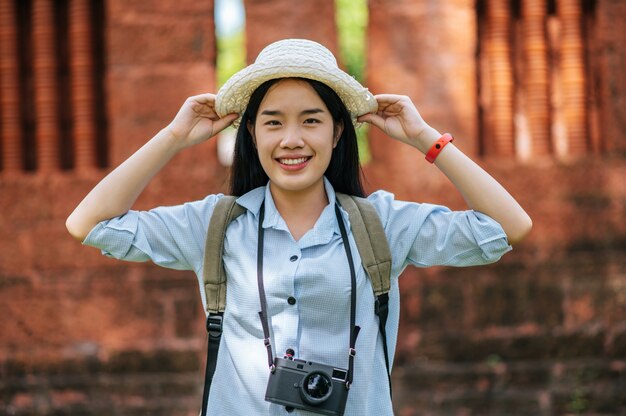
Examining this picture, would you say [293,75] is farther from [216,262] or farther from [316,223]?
[216,262]

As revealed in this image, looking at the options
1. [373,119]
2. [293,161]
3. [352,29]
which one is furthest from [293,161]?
[352,29]

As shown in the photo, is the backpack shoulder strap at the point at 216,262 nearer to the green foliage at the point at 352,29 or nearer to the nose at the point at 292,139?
the nose at the point at 292,139

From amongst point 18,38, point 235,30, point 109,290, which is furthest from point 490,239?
point 235,30

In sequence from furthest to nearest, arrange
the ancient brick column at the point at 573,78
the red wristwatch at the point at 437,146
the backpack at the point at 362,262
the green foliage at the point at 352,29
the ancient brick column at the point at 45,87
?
the green foliage at the point at 352,29 < the ancient brick column at the point at 45,87 < the ancient brick column at the point at 573,78 < the red wristwatch at the point at 437,146 < the backpack at the point at 362,262

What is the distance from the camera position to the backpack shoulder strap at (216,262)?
3.02 m

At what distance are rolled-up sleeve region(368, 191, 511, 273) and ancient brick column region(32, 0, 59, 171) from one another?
395 cm

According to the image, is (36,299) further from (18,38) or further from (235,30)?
(235,30)

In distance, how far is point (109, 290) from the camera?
6395 mm

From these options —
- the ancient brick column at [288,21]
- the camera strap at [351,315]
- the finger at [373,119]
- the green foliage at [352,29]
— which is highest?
the green foliage at [352,29]

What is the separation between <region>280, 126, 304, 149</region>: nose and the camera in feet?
9.98

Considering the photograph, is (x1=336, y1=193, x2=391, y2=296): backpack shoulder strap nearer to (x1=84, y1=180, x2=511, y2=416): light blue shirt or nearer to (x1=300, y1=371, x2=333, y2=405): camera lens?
(x1=84, y1=180, x2=511, y2=416): light blue shirt

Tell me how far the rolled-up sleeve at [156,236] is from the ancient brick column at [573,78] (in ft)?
12.6

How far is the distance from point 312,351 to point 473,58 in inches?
152

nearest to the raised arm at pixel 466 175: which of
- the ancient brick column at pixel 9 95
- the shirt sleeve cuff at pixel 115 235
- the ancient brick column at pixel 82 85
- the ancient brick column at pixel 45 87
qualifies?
the shirt sleeve cuff at pixel 115 235
